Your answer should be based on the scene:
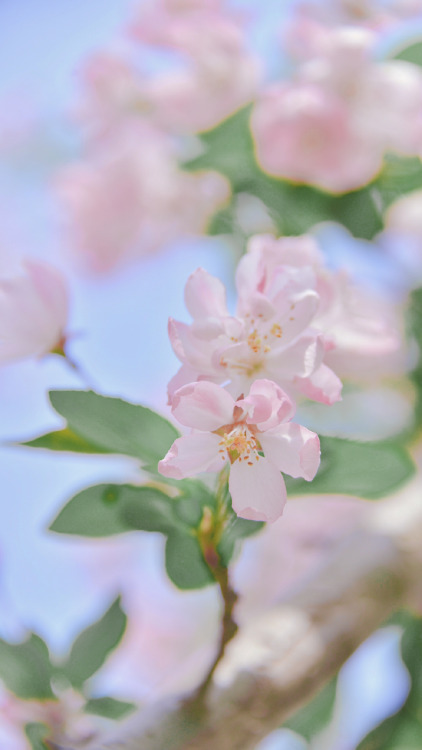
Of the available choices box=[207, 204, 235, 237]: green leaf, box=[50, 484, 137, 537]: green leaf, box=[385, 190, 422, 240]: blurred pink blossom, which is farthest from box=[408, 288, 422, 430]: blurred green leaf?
box=[50, 484, 137, 537]: green leaf

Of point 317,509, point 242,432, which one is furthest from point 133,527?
point 317,509

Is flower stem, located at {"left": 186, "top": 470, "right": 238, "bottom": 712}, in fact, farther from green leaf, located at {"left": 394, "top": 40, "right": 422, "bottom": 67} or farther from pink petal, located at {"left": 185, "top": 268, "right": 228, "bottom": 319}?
green leaf, located at {"left": 394, "top": 40, "right": 422, "bottom": 67}

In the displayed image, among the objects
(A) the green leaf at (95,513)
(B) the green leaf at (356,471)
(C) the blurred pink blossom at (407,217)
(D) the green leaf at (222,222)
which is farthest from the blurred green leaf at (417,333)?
(A) the green leaf at (95,513)

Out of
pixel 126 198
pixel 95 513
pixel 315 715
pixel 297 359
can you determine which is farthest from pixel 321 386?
pixel 126 198

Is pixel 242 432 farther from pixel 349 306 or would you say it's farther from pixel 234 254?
pixel 234 254

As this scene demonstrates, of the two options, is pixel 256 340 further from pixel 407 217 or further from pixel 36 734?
pixel 407 217

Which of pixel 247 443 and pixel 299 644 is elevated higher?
pixel 247 443
